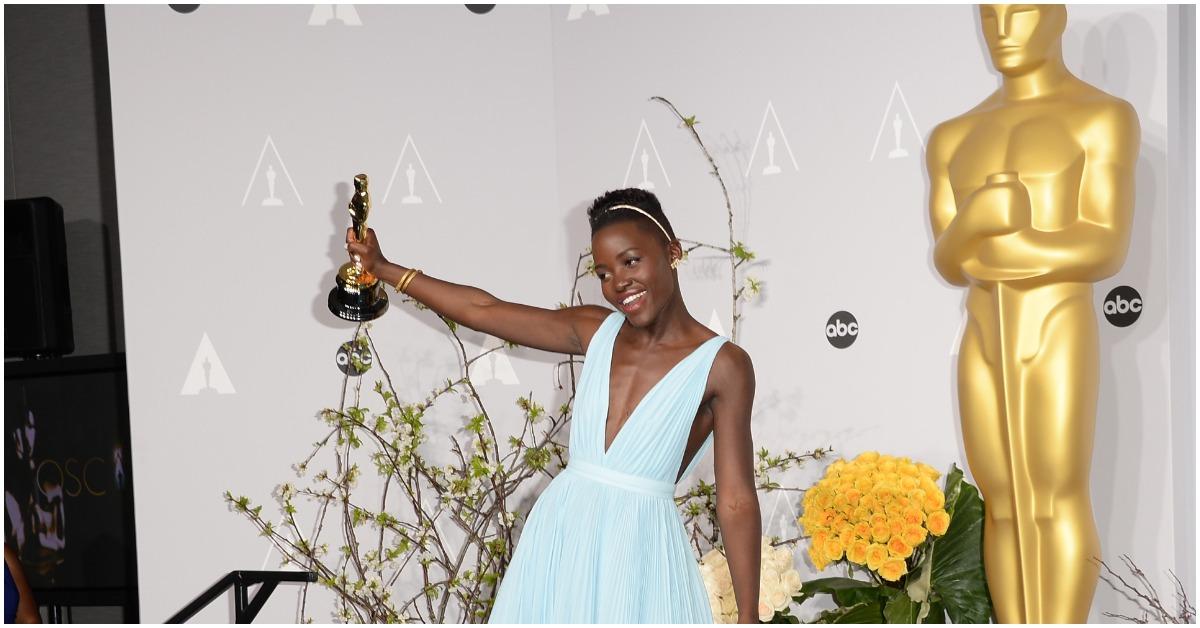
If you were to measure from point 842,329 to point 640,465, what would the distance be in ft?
4.13

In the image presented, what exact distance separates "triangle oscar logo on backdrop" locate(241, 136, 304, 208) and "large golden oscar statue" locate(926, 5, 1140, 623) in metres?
1.96

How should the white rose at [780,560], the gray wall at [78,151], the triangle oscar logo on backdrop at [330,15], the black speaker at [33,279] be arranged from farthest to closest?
the gray wall at [78,151] < the black speaker at [33,279] < the triangle oscar logo on backdrop at [330,15] < the white rose at [780,560]

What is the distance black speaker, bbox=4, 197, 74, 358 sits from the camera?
3.44 m

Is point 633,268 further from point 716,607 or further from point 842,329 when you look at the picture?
point 842,329

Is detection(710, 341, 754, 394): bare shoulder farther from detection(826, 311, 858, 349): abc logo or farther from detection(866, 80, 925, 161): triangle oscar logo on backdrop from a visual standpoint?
detection(866, 80, 925, 161): triangle oscar logo on backdrop


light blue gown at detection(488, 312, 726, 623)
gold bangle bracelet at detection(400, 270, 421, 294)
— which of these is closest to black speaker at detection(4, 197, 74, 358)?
gold bangle bracelet at detection(400, 270, 421, 294)

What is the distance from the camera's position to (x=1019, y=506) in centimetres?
250

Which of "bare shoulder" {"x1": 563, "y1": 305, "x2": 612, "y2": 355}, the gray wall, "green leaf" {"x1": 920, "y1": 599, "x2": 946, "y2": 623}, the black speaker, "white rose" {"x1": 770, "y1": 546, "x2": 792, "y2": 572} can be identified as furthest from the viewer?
the gray wall

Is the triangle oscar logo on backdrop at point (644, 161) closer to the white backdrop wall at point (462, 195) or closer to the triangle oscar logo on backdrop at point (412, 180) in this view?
the white backdrop wall at point (462, 195)

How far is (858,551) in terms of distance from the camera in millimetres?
2436

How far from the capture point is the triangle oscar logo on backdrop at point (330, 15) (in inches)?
127

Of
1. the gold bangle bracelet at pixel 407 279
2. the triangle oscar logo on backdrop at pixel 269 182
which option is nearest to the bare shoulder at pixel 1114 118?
the gold bangle bracelet at pixel 407 279

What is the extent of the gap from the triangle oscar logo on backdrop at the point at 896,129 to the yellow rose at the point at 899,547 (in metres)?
1.15

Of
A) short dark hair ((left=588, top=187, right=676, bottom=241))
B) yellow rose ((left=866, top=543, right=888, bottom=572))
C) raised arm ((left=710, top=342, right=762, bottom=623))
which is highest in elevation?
short dark hair ((left=588, top=187, right=676, bottom=241))
